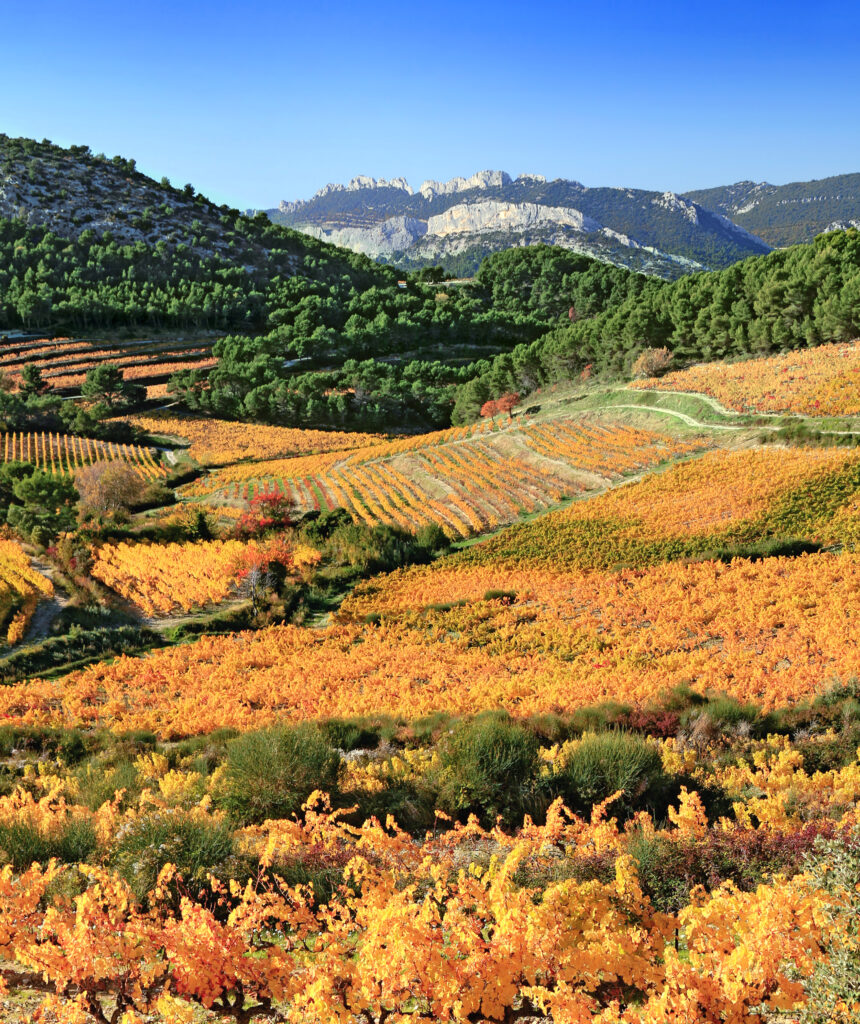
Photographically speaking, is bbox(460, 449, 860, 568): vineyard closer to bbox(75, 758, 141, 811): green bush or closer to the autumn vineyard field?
the autumn vineyard field

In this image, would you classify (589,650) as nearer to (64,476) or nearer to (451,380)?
(64,476)

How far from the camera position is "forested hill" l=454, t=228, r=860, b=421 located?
61.9 metres

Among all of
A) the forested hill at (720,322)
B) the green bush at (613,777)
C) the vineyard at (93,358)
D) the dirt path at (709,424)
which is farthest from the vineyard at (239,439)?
the green bush at (613,777)

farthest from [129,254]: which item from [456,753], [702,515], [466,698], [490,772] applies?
[490,772]

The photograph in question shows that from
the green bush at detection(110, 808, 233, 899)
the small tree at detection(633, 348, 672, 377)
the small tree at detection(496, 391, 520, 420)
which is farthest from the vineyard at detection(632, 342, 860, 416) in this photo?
the green bush at detection(110, 808, 233, 899)

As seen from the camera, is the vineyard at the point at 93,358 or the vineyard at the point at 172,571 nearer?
the vineyard at the point at 172,571

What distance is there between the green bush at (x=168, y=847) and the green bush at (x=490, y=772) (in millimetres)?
4052

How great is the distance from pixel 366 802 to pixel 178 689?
468 inches

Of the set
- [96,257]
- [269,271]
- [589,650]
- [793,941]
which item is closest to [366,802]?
[793,941]

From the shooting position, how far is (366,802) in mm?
12141

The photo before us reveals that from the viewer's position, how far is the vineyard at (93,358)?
95062mm

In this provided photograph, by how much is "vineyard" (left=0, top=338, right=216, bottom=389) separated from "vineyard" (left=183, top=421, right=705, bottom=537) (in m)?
47.4

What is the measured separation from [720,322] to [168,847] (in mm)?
73470

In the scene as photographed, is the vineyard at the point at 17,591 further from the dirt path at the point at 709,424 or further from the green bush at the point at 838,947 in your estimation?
the dirt path at the point at 709,424
